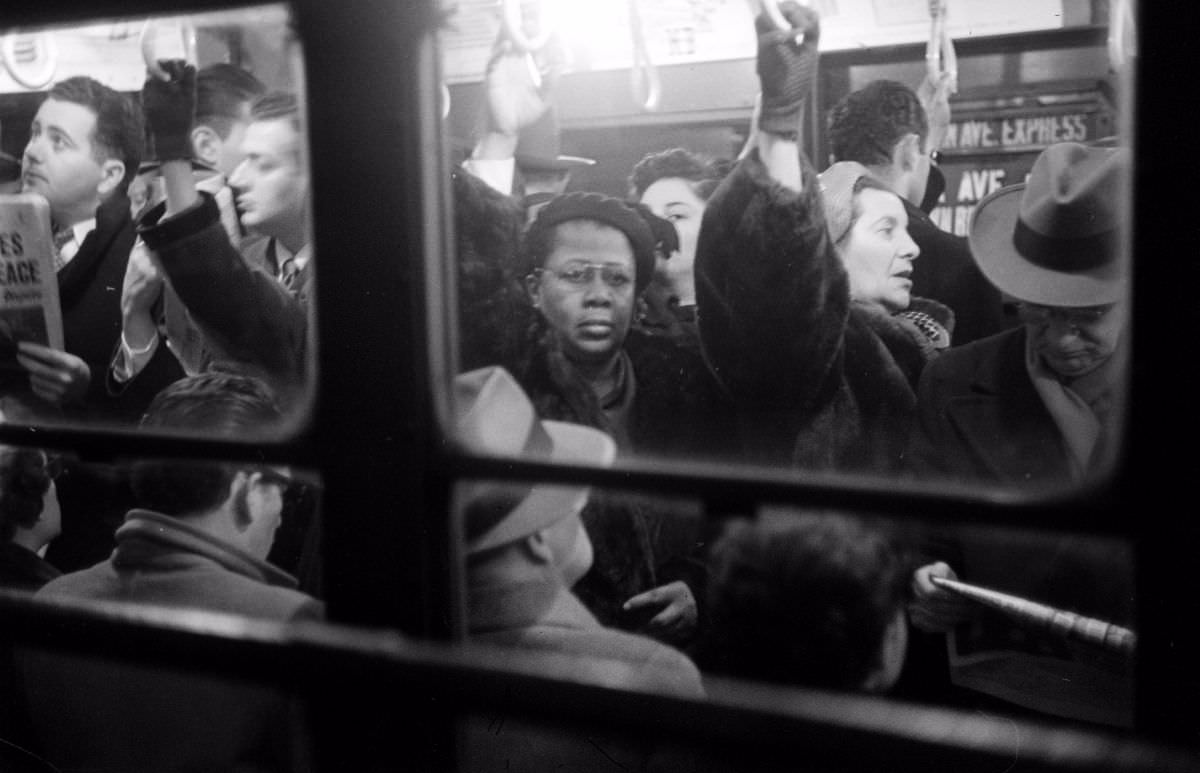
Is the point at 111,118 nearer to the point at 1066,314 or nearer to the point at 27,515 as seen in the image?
the point at 27,515

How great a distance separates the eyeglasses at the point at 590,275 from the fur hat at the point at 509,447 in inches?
7.4

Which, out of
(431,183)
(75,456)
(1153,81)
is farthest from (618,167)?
(75,456)

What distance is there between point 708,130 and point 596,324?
1.24ft

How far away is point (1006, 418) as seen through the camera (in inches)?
71.2

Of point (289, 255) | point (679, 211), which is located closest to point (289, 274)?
point (289, 255)

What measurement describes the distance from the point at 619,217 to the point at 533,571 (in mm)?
613

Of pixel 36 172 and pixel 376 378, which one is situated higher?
pixel 36 172

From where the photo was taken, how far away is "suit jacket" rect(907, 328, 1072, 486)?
1774mm

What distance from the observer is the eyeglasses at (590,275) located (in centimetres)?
209

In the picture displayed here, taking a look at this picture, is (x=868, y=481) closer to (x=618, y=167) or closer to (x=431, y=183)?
(x=618, y=167)

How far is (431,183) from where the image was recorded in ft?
6.81

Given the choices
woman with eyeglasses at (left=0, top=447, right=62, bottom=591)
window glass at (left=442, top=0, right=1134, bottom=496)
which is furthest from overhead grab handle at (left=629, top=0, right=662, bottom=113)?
woman with eyeglasses at (left=0, top=447, right=62, bottom=591)

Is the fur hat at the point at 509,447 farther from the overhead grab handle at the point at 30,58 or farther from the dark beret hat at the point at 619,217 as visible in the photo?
the overhead grab handle at the point at 30,58

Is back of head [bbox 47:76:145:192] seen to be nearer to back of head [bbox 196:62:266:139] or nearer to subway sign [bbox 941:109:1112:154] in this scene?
back of head [bbox 196:62:266:139]
